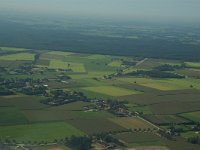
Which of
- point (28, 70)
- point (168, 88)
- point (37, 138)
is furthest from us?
point (28, 70)

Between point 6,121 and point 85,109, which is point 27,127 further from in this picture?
point 85,109

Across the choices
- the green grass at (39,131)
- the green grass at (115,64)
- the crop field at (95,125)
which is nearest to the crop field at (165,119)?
the crop field at (95,125)

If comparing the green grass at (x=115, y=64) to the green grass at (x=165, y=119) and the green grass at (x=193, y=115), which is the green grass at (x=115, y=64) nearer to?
the green grass at (x=193, y=115)

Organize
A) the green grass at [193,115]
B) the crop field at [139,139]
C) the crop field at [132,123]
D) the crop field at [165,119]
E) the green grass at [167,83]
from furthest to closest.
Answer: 1. the green grass at [167,83]
2. the green grass at [193,115]
3. the crop field at [165,119]
4. the crop field at [132,123]
5. the crop field at [139,139]

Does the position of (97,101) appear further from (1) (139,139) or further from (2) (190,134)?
(1) (139,139)

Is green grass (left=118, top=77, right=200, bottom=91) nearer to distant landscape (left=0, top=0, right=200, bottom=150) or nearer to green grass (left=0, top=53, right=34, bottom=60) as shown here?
distant landscape (left=0, top=0, right=200, bottom=150)

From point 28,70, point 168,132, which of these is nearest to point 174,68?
point 28,70
